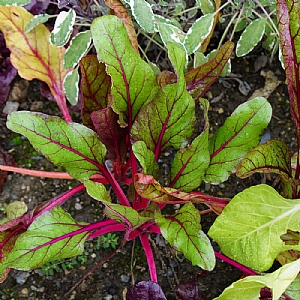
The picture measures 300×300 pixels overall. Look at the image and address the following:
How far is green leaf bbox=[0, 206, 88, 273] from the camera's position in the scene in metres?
0.88

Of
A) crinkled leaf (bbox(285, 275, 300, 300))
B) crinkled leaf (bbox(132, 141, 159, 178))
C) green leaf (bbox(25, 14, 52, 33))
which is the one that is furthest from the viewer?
green leaf (bbox(25, 14, 52, 33))

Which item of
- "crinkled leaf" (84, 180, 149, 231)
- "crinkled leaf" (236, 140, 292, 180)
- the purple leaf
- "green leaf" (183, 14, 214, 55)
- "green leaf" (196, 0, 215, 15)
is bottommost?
the purple leaf

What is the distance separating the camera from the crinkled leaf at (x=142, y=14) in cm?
98

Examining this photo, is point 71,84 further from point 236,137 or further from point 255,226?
point 255,226

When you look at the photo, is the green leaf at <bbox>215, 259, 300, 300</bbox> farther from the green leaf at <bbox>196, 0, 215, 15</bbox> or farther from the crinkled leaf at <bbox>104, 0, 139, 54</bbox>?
the green leaf at <bbox>196, 0, 215, 15</bbox>

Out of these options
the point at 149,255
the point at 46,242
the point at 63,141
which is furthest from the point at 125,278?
the point at 63,141

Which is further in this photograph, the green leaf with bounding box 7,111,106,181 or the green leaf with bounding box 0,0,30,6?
the green leaf with bounding box 0,0,30,6

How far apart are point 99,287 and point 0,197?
35cm

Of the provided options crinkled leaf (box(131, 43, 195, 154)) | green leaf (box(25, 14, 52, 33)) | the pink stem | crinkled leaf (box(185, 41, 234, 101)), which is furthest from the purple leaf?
green leaf (box(25, 14, 52, 33))

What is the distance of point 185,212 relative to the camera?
0.93 metres

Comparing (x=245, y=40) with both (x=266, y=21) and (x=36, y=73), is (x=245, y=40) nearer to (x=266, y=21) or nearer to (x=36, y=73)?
(x=266, y=21)

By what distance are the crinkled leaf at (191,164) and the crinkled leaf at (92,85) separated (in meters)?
0.21

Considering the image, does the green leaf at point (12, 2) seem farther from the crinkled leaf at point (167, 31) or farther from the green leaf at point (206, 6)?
the green leaf at point (206, 6)

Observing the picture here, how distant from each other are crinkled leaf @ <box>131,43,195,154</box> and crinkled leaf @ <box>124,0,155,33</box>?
14 cm
